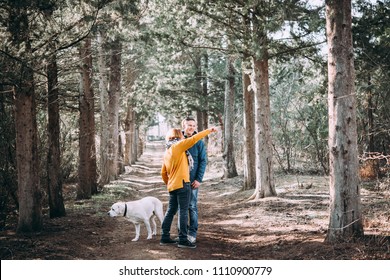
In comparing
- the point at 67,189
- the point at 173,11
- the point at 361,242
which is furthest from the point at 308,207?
the point at 67,189

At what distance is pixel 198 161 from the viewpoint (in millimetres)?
6602

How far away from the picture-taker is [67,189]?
55.6 feet

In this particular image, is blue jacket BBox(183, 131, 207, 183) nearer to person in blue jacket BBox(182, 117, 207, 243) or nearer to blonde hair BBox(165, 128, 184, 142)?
person in blue jacket BBox(182, 117, 207, 243)

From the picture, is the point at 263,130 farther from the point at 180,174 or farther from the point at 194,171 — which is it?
the point at 180,174

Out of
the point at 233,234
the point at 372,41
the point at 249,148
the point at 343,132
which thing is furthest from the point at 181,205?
the point at 249,148

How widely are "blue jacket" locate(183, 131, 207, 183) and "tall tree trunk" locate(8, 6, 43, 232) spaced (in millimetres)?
3454

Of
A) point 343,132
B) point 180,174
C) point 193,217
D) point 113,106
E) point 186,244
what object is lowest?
point 186,244

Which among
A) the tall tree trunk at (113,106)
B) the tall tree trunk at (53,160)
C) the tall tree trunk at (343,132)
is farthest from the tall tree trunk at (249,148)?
the tall tree trunk at (343,132)

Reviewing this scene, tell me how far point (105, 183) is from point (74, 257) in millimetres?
10443

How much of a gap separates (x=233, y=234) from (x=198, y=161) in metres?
2.36

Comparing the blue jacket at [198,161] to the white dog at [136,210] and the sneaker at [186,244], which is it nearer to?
the sneaker at [186,244]

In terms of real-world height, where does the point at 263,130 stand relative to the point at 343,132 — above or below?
above

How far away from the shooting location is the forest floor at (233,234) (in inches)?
236
